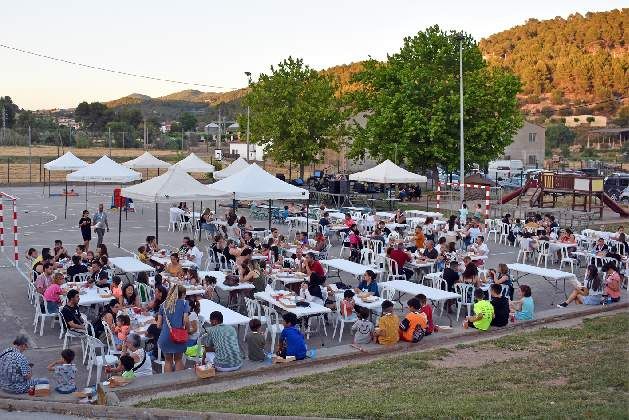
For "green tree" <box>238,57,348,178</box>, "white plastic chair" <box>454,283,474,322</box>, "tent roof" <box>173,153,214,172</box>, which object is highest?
"green tree" <box>238,57,348,178</box>

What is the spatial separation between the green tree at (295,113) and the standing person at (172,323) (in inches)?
1323

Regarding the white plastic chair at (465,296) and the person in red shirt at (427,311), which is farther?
the white plastic chair at (465,296)

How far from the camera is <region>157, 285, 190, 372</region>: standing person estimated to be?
1045 cm

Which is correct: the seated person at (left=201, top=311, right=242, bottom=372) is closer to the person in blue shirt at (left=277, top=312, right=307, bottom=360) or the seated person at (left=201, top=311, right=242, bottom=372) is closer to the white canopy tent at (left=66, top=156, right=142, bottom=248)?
the person in blue shirt at (left=277, top=312, right=307, bottom=360)

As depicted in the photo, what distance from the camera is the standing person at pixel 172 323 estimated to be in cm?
1045

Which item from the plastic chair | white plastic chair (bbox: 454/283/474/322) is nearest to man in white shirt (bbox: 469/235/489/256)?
white plastic chair (bbox: 454/283/474/322)

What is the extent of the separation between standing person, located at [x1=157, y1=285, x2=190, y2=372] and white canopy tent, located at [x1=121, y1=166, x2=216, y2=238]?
8.23 meters

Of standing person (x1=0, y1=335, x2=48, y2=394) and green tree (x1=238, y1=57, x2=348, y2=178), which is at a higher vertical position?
green tree (x1=238, y1=57, x2=348, y2=178)

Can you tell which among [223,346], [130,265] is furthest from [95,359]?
[130,265]

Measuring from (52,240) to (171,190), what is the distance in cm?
803

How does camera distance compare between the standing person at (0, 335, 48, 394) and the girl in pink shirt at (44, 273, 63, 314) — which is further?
the girl in pink shirt at (44, 273, 63, 314)

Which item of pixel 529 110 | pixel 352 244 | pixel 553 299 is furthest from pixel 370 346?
pixel 529 110

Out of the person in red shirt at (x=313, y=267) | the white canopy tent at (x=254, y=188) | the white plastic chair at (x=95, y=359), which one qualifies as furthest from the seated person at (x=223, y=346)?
the white canopy tent at (x=254, y=188)

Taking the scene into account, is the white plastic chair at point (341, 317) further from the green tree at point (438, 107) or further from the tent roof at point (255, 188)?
the green tree at point (438, 107)
